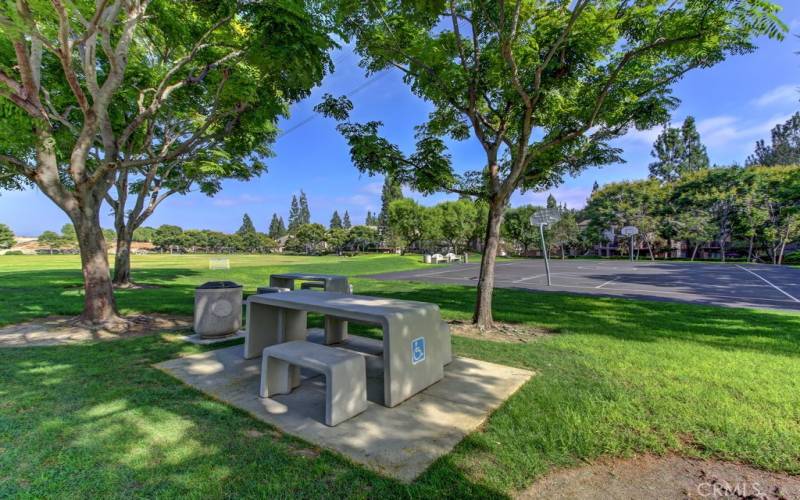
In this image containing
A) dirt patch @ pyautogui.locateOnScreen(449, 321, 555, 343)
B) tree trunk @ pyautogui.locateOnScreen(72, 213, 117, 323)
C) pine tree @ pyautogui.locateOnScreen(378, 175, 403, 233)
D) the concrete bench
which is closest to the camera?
the concrete bench

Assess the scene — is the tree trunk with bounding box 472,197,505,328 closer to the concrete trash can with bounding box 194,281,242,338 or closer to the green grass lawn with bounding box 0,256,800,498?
the green grass lawn with bounding box 0,256,800,498

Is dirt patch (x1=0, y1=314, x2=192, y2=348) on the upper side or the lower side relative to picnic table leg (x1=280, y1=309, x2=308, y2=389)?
lower

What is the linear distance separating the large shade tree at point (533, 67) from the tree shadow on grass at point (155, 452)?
452cm

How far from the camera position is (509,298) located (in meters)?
10.2

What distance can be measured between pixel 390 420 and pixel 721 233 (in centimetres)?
4500

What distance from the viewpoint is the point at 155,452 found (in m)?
2.43

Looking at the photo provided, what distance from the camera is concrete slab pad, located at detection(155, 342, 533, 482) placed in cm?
252

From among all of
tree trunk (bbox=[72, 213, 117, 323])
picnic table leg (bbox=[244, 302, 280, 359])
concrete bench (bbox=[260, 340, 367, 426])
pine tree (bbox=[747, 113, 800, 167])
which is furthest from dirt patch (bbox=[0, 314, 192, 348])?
pine tree (bbox=[747, 113, 800, 167])

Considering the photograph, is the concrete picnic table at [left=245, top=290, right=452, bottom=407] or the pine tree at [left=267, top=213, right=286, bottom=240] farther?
the pine tree at [left=267, top=213, right=286, bottom=240]

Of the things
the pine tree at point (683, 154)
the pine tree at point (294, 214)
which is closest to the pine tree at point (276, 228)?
the pine tree at point (294, 214)

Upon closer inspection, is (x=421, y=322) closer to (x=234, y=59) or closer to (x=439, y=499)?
(x=439, y=499)

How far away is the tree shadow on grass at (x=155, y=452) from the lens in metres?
2.08

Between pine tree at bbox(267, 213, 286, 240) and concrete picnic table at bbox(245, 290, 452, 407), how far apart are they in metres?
→ 104

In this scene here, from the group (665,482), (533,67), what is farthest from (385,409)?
(533,67)
